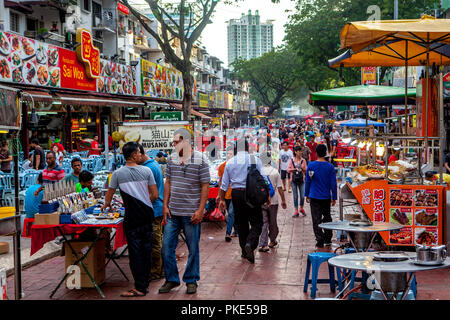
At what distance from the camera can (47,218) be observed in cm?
668

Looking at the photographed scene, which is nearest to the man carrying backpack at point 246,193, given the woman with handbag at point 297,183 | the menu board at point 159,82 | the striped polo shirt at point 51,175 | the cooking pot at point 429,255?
the striped polo shirt at point 51,175

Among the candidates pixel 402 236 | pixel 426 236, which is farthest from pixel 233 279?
pixel 426 236

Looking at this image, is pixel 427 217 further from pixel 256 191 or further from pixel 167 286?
pixel 167 286

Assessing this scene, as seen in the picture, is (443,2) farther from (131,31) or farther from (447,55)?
(131,31)

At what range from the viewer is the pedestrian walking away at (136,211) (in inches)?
252

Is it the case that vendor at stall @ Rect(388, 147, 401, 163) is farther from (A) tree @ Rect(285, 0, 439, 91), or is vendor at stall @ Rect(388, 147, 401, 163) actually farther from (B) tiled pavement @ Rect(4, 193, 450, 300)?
(A) tree @ Rect(285, 0, 439, 91)

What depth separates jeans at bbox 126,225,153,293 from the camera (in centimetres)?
643

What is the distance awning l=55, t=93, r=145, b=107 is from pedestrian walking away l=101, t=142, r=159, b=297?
12747mm

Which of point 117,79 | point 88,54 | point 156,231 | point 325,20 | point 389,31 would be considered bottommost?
point 156,231

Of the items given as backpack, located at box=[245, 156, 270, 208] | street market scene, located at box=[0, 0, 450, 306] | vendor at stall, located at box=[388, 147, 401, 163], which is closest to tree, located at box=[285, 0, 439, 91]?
vendor at stall, located at box=[388, 147, 401, 163]

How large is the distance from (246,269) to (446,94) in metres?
11.2

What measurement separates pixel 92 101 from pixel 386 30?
1538 centimetres

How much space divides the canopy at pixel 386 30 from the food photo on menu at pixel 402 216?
99.0 inches

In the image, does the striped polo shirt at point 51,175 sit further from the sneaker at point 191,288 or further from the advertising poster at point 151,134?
the sneaker at point 191,288
